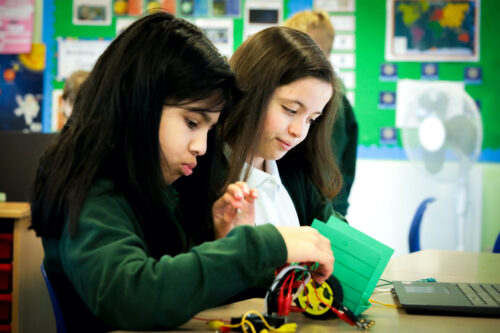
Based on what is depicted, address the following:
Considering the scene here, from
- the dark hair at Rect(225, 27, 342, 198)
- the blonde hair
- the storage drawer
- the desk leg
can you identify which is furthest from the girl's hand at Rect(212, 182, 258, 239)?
the storage drawer

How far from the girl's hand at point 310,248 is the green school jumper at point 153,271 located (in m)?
0.02

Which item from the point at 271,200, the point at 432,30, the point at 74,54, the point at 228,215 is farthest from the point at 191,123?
the point at 74,54

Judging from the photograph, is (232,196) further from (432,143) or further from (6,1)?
(6,1)

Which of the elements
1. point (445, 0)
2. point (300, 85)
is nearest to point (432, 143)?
point (445, 0)

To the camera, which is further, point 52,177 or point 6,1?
point 6,1

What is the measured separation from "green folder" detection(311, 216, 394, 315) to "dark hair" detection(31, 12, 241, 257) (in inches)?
10.9

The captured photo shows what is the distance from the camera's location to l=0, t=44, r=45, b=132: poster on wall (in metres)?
3.79

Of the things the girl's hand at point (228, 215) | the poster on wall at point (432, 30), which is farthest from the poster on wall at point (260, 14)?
the girl's hand at point (228, 215)

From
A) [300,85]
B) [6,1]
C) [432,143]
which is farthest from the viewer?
[6,1]

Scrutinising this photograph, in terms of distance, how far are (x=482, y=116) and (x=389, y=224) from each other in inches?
32.4

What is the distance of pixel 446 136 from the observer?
3342 millimetres

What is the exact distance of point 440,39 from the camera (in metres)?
3.52

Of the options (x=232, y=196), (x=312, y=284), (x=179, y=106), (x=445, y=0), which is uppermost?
(x=445, y=0)

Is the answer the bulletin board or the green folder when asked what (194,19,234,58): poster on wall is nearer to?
the bulletin board
